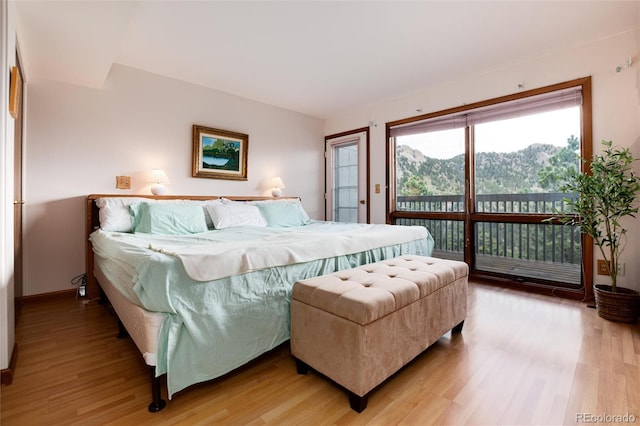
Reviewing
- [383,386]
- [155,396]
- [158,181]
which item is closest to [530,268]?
[383,386]

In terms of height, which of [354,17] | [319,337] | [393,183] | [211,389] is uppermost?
[354,17]

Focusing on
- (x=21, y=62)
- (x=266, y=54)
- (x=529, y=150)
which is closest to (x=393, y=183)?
(x=529, y=150)

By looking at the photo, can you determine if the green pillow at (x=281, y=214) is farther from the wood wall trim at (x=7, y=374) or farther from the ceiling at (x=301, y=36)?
the wood wall trim at (x=7, y=374)

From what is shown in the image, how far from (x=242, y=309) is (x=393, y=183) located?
3367 mm

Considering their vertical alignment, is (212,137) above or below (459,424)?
above

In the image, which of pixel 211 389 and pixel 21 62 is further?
pixel 21 62

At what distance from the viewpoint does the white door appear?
15.4 ft

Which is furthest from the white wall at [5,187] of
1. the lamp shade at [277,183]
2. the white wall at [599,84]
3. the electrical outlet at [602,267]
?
the electrical outlet at [602,267]

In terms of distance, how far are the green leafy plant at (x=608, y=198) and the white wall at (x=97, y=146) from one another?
3727 mm

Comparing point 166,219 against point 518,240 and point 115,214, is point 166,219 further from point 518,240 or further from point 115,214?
point 518,240

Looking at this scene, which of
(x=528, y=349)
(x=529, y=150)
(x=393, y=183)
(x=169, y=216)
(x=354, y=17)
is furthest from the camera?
(x=393, y=183)

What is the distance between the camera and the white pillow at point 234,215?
311 cm

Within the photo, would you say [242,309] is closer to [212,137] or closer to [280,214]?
[280,214]

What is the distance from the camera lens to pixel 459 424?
1.24 meters
